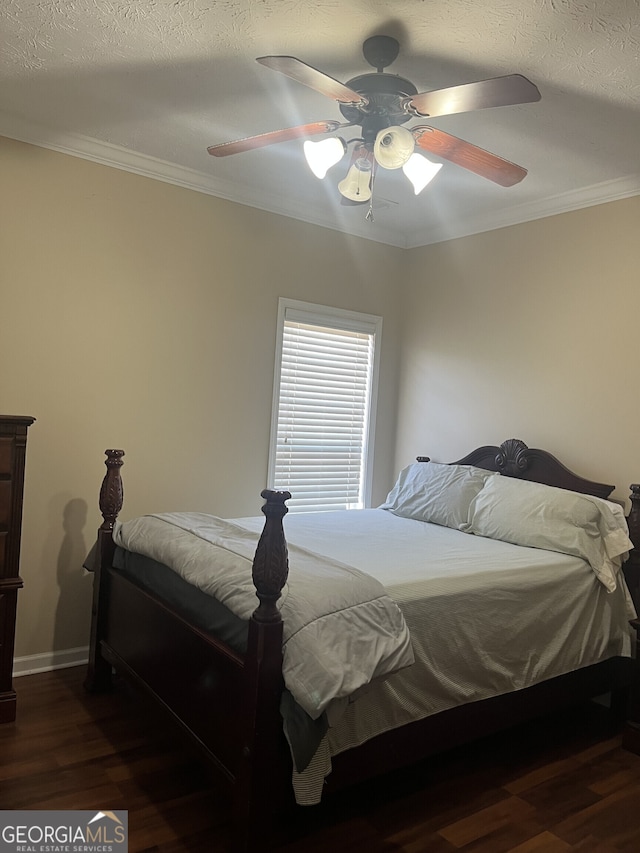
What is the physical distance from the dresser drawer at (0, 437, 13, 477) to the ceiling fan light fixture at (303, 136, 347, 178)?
169 centimetres

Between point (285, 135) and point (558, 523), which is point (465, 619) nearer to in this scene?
point (558, 523)

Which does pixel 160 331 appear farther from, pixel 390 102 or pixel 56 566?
pixel 390 102

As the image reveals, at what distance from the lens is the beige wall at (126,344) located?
3.24m

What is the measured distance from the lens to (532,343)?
386cm

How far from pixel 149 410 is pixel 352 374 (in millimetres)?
1514

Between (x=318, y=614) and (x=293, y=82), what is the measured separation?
80.7 inches

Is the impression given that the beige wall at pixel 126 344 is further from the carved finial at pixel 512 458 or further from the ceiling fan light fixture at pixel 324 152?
the ceiling fan light fixture at pixel 324 152

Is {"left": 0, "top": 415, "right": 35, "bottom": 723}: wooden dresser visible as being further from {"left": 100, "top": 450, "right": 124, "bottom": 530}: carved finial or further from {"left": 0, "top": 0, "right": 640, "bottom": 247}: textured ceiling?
{"left": 0, "top": 0, "right": 640, "bottom": 247}: textured ceiling

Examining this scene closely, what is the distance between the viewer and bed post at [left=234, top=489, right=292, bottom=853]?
72.6 inches

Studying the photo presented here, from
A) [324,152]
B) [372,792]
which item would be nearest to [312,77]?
[324,152]

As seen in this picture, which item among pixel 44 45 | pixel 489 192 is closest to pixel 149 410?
pixel 44 45

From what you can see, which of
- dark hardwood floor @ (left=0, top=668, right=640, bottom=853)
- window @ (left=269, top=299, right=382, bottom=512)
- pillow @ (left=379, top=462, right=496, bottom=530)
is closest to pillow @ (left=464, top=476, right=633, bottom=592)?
pillow @ (left=379, top=462, right=496, bottom=530)

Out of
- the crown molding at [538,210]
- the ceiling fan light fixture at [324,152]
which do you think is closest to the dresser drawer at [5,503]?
the ceiling fan light fixture at [324,152]

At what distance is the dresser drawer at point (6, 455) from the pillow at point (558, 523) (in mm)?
2280
